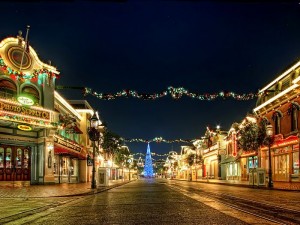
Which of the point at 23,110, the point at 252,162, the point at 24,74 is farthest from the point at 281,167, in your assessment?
the point at 24,74

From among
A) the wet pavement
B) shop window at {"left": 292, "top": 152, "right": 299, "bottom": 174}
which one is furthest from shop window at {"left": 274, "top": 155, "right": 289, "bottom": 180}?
the wet pavement

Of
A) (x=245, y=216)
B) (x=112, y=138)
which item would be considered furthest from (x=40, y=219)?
(x=112, y=138)

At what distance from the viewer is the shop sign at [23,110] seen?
32.8m

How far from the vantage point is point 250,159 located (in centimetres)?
6228

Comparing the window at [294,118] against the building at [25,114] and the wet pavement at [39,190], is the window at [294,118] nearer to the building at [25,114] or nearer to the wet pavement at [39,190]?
the wet pavement at [39,190]

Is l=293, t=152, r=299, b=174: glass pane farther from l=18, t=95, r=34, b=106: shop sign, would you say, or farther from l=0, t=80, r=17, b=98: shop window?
l=0, t=80, r=17, b=98: shop window

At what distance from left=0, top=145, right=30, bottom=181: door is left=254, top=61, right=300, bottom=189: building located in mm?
23427

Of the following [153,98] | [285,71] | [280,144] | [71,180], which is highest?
[285,71]

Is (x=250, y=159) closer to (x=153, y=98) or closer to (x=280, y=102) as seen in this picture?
(x=280, y=102)

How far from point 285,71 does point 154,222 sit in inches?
1505

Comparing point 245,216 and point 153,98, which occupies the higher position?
point 153,98

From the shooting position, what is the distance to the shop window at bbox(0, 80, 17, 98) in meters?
34.4

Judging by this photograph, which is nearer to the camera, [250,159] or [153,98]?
[153,98]

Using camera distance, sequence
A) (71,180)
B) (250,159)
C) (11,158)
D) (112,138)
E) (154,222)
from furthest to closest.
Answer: (112,138)
(250,159)
(71,180)
(11,158)
(154,222)
